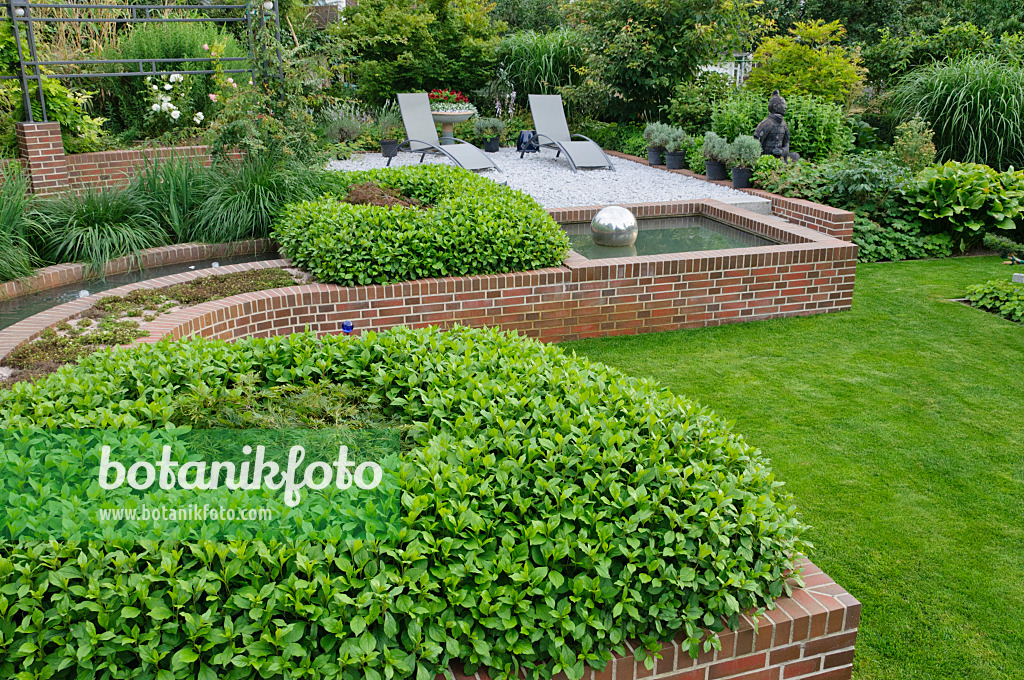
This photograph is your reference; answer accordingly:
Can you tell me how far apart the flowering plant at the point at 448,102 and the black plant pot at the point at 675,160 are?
4259mm

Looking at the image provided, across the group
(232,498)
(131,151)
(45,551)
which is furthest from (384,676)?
(131,151)

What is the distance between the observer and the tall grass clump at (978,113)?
10391mm

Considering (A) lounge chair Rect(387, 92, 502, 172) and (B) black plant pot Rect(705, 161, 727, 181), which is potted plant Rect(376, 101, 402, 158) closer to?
(A) lounge chair Rect(387, 92, 502, 172)

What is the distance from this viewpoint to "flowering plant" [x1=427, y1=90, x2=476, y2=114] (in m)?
14.4

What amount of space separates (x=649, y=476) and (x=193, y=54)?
977 centimetres

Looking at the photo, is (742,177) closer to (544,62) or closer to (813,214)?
(813,214)

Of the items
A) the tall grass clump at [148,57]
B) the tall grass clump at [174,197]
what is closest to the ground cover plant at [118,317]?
the tall grass clump at [174,197]

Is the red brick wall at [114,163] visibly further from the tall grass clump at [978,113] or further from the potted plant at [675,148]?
the tall grass clump at [978,113]

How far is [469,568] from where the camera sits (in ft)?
7.02

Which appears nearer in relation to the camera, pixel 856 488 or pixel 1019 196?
pixel 856 488

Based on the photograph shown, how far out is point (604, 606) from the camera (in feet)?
7.23

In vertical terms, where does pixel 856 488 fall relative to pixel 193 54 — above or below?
below

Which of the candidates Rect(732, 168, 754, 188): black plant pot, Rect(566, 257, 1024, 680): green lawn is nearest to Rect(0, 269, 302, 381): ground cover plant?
Rect(566, 257, 1024, 680): green lawn

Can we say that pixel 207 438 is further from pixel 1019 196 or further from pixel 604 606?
pixel 1019 196
